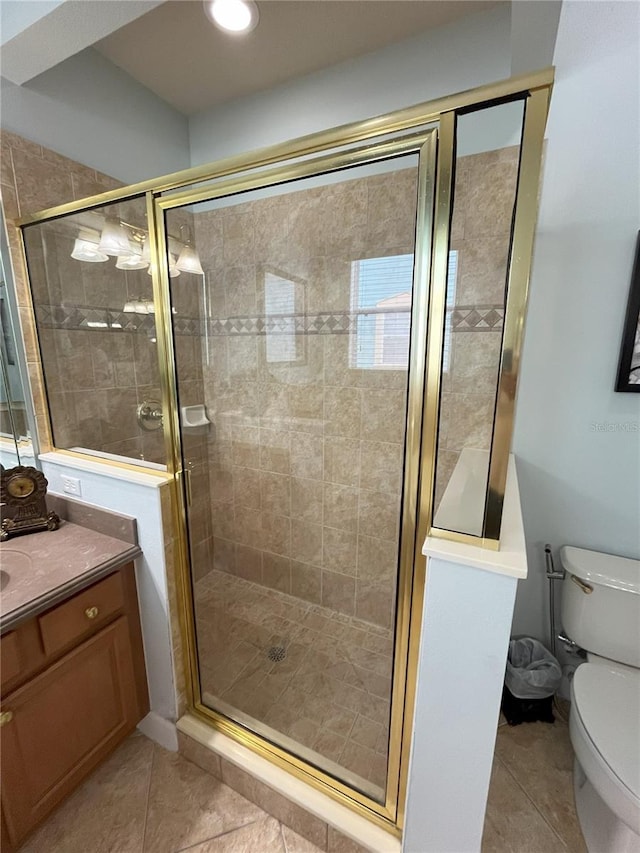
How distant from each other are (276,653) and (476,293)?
1849 mm

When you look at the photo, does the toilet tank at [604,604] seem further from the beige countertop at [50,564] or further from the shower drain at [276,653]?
the beige countertop at [50,564]

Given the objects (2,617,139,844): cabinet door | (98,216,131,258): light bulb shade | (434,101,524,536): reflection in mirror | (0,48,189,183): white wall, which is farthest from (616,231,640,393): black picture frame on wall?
(0,48,189,183): white wall

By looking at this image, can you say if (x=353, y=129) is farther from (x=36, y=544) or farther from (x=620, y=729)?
(x=620, y=729)

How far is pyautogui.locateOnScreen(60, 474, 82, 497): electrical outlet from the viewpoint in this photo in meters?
1.41

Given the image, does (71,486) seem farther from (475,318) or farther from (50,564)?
(475,318)

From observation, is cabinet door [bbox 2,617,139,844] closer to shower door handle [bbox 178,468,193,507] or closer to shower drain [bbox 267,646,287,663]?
shower door handle [bbox 178,468,193,507]

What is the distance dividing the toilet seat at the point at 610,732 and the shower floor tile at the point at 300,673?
583 millimetres

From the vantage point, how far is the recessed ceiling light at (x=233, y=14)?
1239 mm

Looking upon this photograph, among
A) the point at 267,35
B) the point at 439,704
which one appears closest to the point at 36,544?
the point at 439,704

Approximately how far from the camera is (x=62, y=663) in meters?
1.11

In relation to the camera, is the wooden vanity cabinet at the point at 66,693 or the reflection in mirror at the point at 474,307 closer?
the reflection in mirror at the point at 474,307

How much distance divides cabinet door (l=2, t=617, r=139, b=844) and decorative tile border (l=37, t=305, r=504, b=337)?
1134 mm

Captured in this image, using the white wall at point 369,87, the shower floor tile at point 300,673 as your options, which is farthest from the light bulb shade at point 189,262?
the shower floor tile at point 300,673

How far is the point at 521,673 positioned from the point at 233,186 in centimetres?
A: 205
